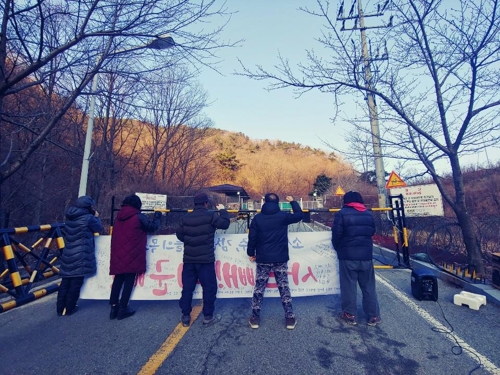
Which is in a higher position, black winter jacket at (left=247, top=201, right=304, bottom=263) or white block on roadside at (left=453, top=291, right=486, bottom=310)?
black winter jacket at (left=247, top=201, right=304, bottom=263)

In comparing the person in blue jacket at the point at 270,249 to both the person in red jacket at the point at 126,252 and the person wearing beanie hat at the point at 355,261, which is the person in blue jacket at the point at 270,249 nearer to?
the person wearing beanie hat at the point at 355,261

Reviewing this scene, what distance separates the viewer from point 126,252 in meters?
4.04

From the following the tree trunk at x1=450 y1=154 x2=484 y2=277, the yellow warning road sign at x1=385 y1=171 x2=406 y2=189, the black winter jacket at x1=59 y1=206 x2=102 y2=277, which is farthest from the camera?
the yellow warning road sign at x1=385 y1=171 x2=406 y2=189

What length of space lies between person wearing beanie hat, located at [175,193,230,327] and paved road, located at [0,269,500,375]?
0.27m

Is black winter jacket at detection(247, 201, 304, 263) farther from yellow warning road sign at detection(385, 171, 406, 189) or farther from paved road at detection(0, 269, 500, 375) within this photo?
yellow warning road sign at detection(385, 171, 406, 189)

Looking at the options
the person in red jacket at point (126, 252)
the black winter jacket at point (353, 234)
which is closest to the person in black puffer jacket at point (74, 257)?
the person in red jacket at point (126, 252)

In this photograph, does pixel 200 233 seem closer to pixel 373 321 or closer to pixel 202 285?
pixel 202 285

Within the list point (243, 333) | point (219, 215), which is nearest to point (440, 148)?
point (219, 215)

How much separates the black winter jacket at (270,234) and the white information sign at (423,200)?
22.0 ft

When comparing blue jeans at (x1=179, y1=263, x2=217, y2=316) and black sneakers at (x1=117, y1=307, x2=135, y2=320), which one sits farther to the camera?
black sneakers at (x1=117, y1=307, x2=135, y2=320)

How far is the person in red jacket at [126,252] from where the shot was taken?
158 inches

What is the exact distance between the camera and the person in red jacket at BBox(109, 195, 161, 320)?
13.2ft

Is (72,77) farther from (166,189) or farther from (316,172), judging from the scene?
(316,172)

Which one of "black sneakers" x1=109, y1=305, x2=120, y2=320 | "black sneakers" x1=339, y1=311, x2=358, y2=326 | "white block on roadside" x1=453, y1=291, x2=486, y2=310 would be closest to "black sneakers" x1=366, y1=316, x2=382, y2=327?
"black sneakers" x1=339, y1=311, x2=358, y2=326
